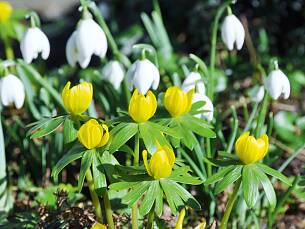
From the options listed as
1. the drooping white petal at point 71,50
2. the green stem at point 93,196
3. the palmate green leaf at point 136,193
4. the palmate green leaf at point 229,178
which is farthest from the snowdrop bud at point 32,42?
the palmate green leaf at point 229,178

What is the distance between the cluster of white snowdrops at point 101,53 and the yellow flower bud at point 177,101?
0.15 m

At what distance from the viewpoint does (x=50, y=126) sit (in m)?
2.04

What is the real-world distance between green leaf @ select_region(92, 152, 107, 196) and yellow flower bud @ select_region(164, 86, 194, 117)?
0.32 m

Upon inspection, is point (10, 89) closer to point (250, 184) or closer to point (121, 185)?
point (121, 185)

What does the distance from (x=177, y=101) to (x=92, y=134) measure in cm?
33

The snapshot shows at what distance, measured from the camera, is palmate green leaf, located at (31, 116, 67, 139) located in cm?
201

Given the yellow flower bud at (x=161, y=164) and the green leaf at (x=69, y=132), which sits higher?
the green leaf at (x=69, y=132)

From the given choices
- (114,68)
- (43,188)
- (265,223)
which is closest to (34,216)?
(43,188)

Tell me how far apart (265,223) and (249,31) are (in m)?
1.95

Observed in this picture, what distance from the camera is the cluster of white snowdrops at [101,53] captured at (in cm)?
236

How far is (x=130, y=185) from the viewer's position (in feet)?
6.19

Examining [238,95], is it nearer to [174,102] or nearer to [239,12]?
[239,12]

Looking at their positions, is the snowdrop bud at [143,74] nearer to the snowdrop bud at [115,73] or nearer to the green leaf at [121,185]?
the snowdrop bud at [115,73]

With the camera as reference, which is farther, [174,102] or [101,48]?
[101,48]
